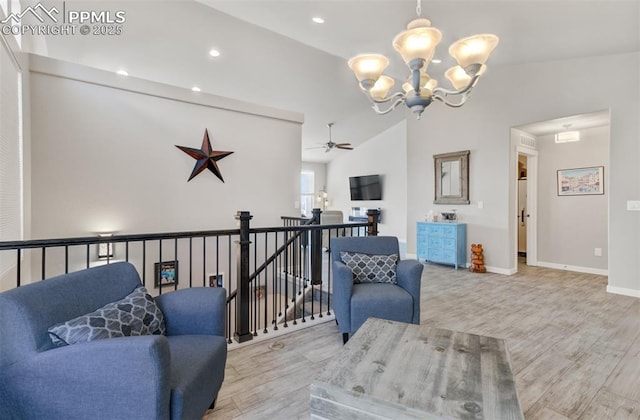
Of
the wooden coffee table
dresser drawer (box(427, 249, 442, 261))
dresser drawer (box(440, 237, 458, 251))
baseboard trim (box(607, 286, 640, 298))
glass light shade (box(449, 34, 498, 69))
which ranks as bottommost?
baseboard trim (box(607, 286, 640, 298))

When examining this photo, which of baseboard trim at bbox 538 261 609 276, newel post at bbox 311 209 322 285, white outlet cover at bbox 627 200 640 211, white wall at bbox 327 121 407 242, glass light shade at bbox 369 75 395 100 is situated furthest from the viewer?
white wall at bbox 327 121 407 242

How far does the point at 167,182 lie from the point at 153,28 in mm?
2081

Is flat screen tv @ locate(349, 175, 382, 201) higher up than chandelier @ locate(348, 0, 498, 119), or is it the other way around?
chandelier @ locate(348, 0, 498, 119)

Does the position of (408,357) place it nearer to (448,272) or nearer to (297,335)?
(297,335)

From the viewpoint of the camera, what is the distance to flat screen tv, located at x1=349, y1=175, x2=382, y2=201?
9.52 meters

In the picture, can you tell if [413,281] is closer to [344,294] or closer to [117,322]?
[344,294]

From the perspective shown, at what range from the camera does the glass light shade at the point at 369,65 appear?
8.56 feet

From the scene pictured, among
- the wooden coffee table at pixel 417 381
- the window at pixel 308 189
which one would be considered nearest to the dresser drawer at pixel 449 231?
the wooden coffee table at pixel 417 381

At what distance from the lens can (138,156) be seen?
4.15 meters

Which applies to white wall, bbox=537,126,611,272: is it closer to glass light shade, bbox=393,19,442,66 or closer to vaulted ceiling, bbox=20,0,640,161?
vaulted ceiling, bbox=20,0,640,161

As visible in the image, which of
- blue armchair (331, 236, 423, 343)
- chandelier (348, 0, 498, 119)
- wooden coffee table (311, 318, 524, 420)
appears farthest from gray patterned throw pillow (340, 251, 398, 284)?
chandelier (348, 0, 498, 119)

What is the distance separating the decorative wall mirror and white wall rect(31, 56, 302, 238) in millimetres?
3126

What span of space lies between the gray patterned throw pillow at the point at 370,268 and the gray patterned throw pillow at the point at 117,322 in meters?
1.63

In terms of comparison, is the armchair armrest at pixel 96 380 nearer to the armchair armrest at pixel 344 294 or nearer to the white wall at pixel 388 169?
the armchair armrest at pixel 344 294
